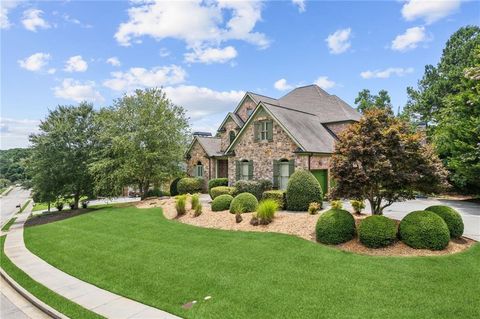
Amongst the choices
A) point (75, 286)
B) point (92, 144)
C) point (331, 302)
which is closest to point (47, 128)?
point (92, 144)

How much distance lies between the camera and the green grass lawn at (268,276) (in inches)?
230

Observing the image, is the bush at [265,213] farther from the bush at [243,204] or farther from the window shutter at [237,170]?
the window shutter at [237,170]

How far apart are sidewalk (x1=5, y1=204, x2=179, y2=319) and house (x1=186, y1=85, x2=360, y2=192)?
14.4 metres

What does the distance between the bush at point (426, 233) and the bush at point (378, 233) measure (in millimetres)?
414

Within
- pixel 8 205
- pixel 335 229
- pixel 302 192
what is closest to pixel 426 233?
pixel 335 229

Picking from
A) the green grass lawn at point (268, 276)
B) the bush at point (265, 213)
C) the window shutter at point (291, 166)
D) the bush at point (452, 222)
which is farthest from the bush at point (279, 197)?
the bush at point (452, 222)

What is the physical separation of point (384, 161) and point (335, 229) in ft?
9.77

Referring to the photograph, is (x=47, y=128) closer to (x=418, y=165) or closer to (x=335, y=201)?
(x=335, y=201)

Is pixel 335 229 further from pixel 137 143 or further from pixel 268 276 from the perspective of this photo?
pixel 137 143

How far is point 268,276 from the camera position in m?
7.45

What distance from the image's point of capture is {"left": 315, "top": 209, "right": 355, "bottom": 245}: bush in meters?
9.77

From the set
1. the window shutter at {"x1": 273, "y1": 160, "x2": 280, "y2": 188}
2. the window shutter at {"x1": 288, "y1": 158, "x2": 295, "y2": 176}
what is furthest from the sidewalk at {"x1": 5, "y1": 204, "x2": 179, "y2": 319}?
Result: the window shutter at {"x1": 288, "y1": 158, "x2": 295, "y2": 176}

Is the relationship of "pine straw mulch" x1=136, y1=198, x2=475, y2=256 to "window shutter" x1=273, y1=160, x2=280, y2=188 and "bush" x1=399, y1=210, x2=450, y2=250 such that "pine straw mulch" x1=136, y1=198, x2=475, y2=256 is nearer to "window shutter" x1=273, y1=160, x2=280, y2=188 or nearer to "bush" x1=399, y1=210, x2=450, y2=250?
"bush" x1=399, y1=210, x2=450, y2=250

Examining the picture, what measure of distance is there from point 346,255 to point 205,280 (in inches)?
175
